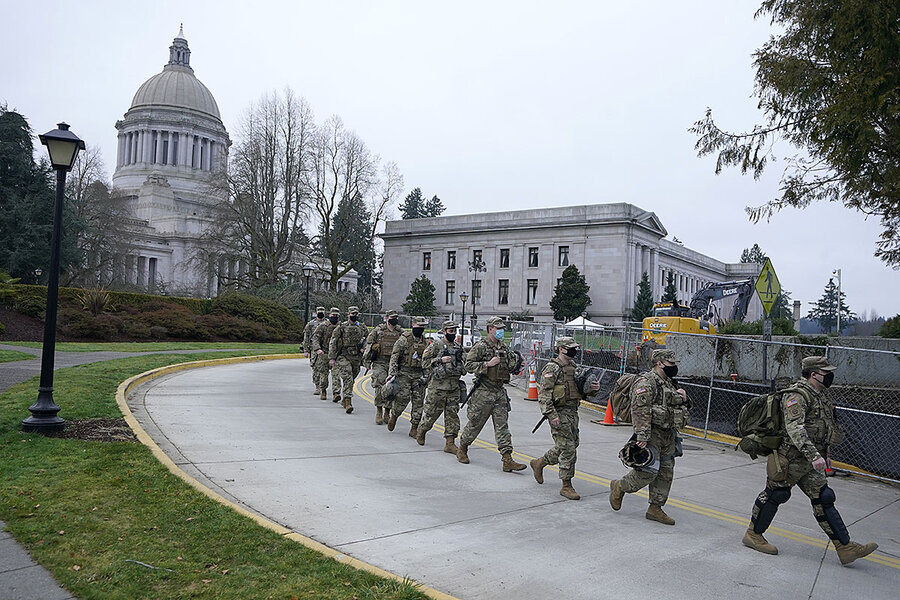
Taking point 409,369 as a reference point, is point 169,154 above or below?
above

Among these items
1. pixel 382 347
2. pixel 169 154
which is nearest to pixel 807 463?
pixel 382 347

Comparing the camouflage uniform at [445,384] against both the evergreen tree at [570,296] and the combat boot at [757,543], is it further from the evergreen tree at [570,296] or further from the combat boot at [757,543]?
the evergreen tree at [570,296]

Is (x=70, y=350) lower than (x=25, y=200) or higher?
lower

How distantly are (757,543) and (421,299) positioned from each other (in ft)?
227

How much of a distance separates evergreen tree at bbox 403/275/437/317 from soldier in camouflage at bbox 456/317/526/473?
64464mm

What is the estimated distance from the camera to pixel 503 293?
78.3 m

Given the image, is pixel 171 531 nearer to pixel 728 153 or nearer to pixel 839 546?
pixel 839 546

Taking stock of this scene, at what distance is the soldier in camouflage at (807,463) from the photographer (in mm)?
5969

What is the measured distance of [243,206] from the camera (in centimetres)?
4622

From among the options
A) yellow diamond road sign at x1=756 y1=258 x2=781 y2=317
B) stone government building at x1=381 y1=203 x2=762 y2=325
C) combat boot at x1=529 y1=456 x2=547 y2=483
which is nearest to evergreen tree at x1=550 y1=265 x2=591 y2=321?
stone government building at x1=381 y1=203 x2=762 y2=325

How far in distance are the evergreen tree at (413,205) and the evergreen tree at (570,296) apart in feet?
181

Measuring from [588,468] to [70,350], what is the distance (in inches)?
729

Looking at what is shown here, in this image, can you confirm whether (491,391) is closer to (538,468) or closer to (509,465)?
(509,465)

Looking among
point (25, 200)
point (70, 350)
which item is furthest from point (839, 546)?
point (25, 200)
